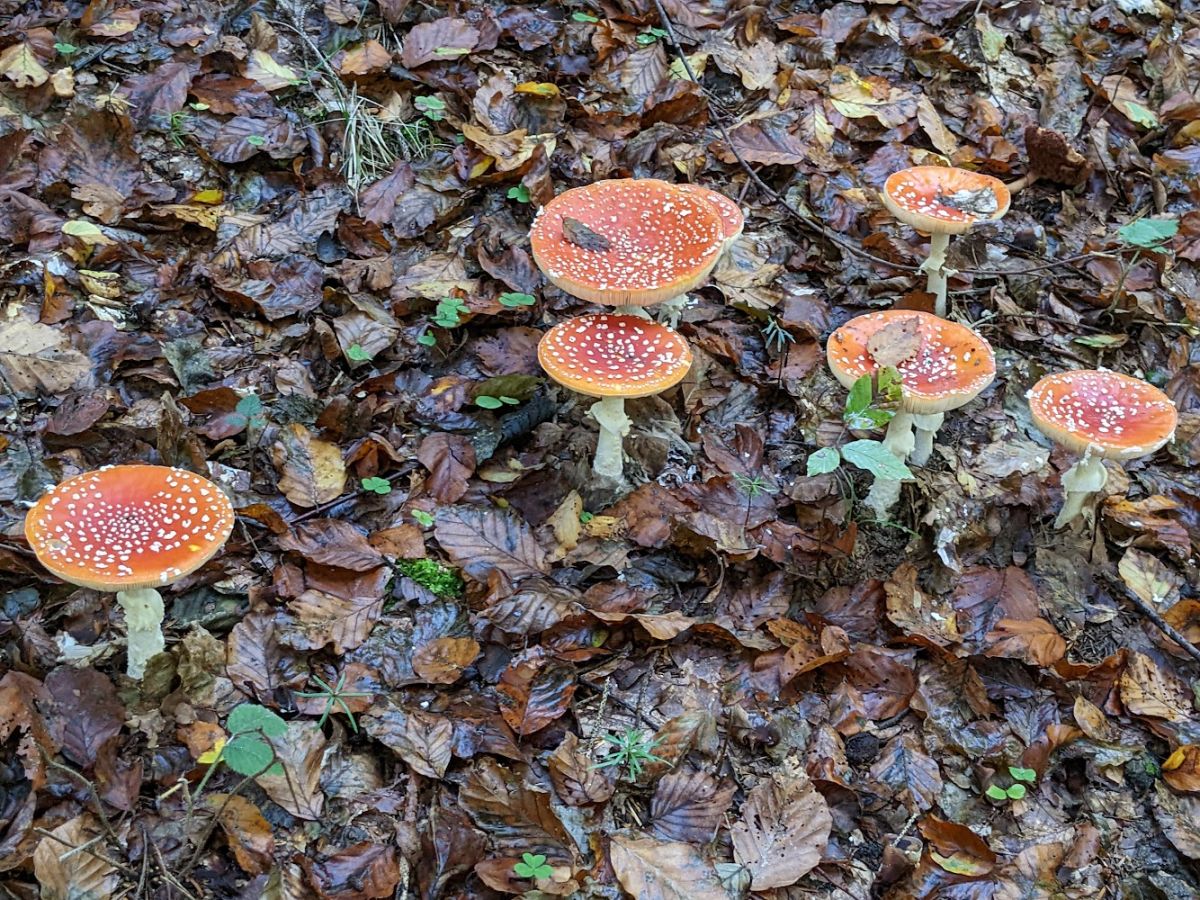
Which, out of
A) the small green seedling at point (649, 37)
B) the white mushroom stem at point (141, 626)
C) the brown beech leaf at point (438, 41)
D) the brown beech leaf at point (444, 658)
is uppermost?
the brown beech leaf at point (438, 41)

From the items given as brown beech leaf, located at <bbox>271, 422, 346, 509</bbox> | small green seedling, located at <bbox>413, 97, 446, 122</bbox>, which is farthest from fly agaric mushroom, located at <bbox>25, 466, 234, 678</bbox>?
small green seedling, located at <bbox>413, 97, 446, 122</bbox>

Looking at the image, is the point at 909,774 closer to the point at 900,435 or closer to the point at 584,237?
the point at 900,435

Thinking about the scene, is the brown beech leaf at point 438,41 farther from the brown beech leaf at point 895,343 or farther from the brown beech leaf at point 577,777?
the brown beech leaf at point 577,777

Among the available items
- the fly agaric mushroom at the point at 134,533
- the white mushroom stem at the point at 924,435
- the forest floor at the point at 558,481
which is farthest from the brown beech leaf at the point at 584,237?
the fly agaric mushroom at the point at 134,533

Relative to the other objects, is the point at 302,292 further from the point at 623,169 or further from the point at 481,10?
the point at 481,10

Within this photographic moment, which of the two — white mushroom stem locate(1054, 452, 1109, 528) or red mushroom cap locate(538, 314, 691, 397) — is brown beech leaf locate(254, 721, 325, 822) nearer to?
red mushroom cap locate(538, 314, 691, 397)

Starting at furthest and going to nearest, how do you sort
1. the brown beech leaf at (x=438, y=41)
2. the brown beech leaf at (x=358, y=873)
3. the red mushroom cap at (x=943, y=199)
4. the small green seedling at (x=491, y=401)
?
the brown beech leaf at (x=438, y=41)
the red mushroom cap at (x=943, y=199)
the small green seedling at (x=491, y=401)
the brown beech leaf at (x=358, y=873)

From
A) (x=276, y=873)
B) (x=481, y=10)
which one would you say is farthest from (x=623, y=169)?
(x=276, y=873)

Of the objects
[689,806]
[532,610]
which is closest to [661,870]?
[689,806]
